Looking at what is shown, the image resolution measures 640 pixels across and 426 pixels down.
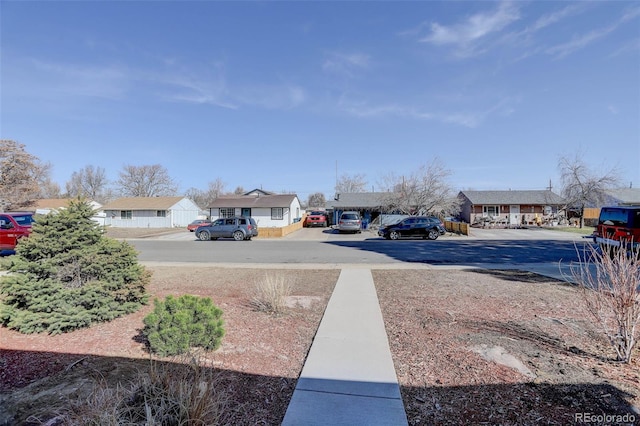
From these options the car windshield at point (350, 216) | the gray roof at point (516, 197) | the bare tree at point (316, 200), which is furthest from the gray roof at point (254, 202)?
the bare tree at point (316, 200)

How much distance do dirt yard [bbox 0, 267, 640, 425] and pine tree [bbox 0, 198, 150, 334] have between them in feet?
0.81

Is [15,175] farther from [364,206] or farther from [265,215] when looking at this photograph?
[364,206]

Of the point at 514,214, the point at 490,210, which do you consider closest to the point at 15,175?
the point at 490,210

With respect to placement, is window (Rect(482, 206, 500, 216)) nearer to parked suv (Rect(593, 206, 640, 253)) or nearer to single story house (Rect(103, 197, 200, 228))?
parked suv (Rect(593, 206, 640, 253))

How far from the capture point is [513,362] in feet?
12.5

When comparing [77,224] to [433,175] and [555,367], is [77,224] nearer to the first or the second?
[555,367]

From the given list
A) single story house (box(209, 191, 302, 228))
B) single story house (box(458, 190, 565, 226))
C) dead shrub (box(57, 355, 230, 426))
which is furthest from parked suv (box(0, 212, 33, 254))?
single story house (box(458, 190, 565, 226))

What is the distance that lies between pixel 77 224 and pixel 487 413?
6787 mm

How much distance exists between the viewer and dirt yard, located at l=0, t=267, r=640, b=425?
9.64 ft

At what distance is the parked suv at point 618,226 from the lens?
11.6m

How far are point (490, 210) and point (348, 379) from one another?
144 feet

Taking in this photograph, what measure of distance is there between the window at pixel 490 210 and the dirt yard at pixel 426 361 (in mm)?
37917

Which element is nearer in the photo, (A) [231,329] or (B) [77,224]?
(A) [231,329]

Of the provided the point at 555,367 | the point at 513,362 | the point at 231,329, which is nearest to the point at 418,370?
the point at 513,362
